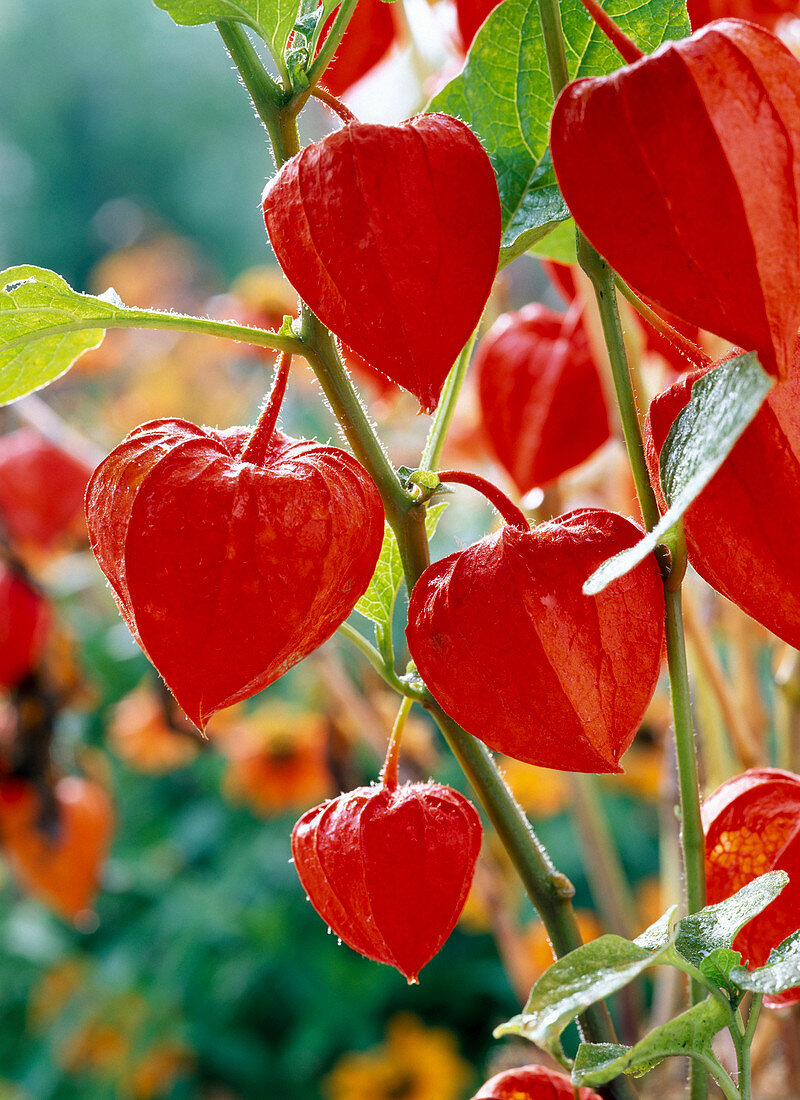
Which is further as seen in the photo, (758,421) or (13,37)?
(13,37)

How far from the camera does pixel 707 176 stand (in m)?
0.13

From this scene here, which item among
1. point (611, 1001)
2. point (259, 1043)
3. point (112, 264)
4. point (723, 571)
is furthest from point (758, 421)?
point (112, 264)

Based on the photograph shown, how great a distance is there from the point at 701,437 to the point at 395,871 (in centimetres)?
9

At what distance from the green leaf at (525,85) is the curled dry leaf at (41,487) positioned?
0.44 meters

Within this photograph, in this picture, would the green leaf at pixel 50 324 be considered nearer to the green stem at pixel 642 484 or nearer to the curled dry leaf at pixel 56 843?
the green stem at pixel 642 484

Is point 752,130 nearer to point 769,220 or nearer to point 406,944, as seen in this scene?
point 769,220

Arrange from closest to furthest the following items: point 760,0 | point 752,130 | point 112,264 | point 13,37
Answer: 1. point 752,130
2. point 760,0
3. point 112,264
4. point 13,37

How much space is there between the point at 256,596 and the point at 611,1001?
0.48 m

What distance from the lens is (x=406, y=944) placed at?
19cm

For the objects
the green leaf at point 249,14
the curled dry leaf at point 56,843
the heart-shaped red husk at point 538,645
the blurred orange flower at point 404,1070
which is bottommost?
the blurred orange flower at point 404,1070

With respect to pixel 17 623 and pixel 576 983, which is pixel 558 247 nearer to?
pixel 576 983

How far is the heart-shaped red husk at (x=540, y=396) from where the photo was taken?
0.29 metres

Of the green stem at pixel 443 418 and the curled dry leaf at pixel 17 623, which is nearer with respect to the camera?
the green stem at pixel 443 418

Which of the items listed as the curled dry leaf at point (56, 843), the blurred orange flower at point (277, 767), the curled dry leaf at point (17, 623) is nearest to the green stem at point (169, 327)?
the curled dry leaf at point (17, 623)
